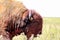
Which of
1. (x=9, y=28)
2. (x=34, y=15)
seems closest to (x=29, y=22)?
(x=34, y=15)

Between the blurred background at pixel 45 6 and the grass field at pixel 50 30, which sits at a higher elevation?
the blurred background at pixel 45 6

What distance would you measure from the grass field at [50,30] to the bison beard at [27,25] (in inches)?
1.4

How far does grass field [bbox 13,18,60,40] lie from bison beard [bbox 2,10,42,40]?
36mm

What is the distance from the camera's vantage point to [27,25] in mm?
906

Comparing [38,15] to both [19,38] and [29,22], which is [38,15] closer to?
[29,22]

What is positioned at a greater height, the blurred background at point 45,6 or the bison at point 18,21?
the blurred background at point 45,6

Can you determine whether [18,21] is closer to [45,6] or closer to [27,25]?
[27,25]

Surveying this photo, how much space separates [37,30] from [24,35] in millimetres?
119

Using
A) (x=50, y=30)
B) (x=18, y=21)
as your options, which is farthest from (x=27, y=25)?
(x=50, y=30)

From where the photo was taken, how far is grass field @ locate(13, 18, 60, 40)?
89 centimetres

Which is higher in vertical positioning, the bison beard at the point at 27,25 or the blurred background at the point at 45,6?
the blurred background at the point at 45,6

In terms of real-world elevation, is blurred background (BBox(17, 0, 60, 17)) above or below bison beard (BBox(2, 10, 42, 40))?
above

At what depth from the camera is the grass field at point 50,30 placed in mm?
889

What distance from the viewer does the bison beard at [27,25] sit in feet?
2.91
